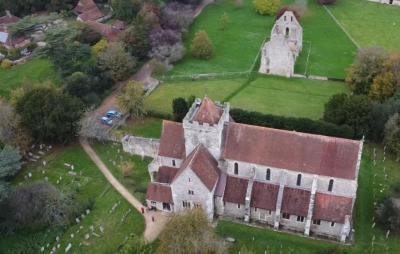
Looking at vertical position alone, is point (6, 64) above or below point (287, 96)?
below

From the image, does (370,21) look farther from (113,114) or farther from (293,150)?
(293,150)

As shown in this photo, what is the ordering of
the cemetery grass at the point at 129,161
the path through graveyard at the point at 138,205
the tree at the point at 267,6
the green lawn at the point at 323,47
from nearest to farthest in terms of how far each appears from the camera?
the path through graveyard at the point at 138,205 → the cemetery grass at the point at 129,161 → the green lawn at the point at 323,47 → the tree at the point at 267,6

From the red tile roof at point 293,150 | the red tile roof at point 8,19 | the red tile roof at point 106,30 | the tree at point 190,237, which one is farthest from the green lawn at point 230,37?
the tree at point 190,237

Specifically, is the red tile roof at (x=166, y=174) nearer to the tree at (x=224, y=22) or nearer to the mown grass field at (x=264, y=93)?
the mown grass field at (x=264, y=93)

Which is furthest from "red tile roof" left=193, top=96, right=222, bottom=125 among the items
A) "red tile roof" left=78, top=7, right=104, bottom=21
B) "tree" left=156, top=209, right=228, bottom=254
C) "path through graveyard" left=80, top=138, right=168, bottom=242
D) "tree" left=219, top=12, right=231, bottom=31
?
"red tile roof" left=78, top=7, right=104, bottom=21

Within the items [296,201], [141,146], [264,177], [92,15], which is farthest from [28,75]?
[296,201]

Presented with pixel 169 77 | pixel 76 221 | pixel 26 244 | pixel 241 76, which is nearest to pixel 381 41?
pixel 241 76
